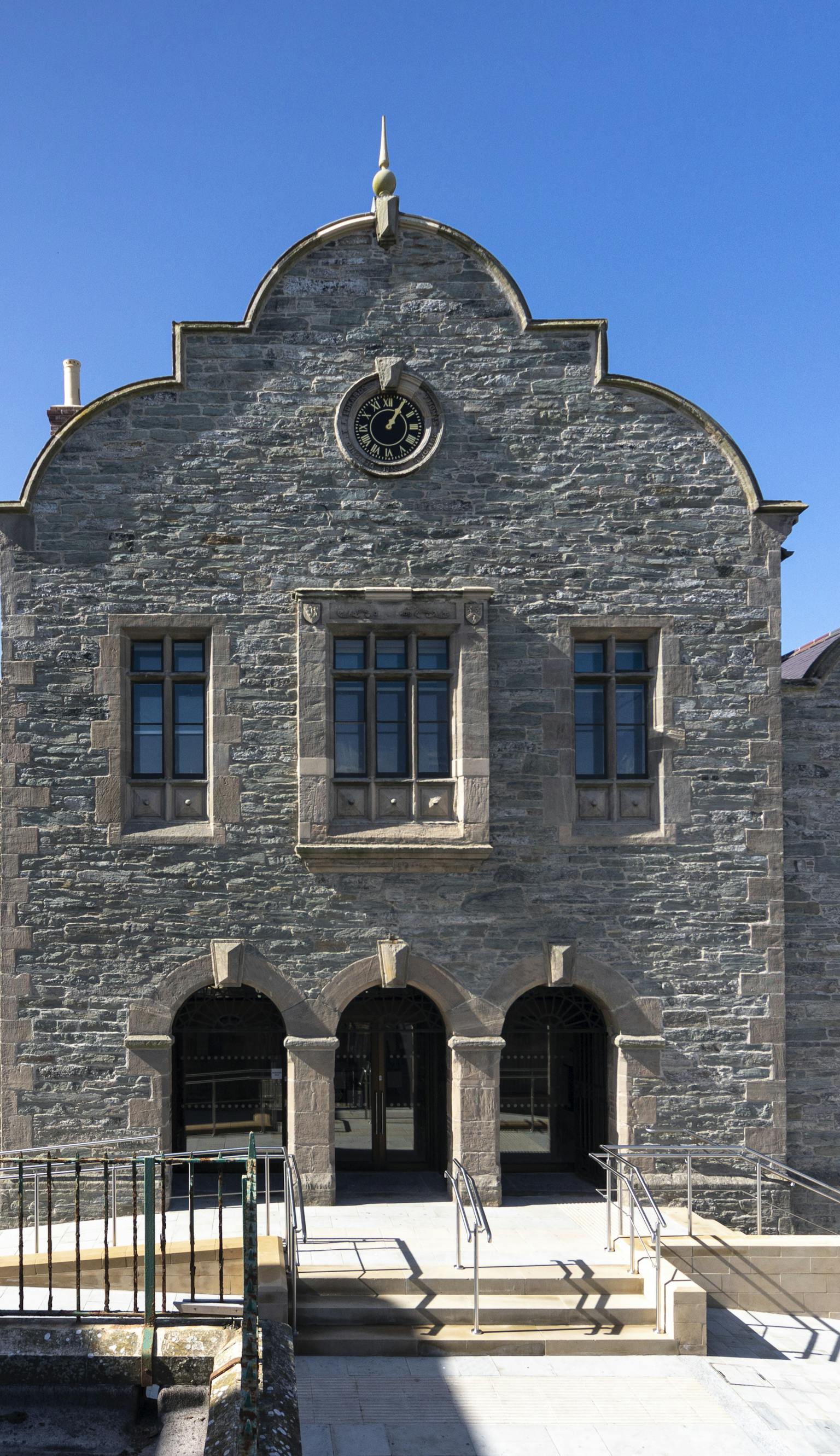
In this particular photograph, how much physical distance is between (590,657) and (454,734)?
179 centimetres

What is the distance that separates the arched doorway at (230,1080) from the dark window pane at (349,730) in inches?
110

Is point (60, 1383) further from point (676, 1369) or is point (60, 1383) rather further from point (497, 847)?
point (497, 847)

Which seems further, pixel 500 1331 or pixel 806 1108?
A: pixel 806 1108

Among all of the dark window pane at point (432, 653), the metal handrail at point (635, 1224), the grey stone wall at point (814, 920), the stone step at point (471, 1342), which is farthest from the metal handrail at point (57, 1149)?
the grey stone wall at point (814, 920)

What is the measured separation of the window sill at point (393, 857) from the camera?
38.5ft

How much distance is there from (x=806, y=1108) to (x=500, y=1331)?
491cm

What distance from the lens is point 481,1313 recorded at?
9102mm

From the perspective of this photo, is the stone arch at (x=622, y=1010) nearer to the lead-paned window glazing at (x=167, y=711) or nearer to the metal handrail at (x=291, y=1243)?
the metal handrail at (x=291, y=1243)

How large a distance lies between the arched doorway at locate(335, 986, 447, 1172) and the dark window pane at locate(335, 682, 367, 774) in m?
2.66

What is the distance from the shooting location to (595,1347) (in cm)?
888

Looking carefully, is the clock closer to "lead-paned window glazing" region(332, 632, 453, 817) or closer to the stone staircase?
"lead-paned window glazing" region(332, 632, 453, 817)

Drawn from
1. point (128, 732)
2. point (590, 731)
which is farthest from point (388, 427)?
point (128, 732)

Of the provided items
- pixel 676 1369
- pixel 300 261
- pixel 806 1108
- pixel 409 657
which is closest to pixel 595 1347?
pixel 676 1369

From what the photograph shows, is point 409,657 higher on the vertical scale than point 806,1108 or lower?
higher
